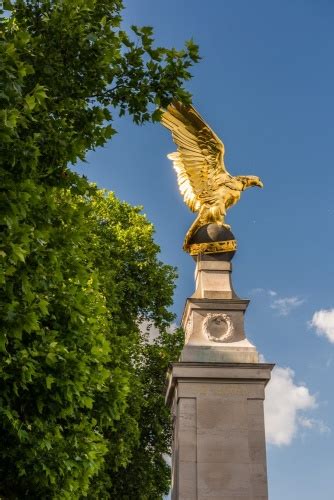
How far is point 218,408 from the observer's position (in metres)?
14.7

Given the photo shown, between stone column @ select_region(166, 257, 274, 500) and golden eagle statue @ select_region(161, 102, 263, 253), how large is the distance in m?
2.99

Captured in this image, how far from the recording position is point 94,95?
10594mm

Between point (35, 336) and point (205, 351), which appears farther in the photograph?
point (205, 351)

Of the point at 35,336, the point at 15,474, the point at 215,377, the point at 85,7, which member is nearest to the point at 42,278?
the point at 35,336

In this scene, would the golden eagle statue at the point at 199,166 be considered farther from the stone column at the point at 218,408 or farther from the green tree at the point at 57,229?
the green tree at the point at 57,229

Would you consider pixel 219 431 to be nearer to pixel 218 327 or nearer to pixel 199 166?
pixel 218 327

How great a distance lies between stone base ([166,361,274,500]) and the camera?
45.9ft

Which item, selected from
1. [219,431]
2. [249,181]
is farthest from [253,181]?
[219,431]

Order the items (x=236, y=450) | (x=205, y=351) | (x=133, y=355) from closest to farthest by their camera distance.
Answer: (x=236, y=450) < (x=205, y=351) < (x=133, y=355)

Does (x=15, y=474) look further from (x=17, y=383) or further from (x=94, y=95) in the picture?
(x=94, y=95)

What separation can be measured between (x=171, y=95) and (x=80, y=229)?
2480mm

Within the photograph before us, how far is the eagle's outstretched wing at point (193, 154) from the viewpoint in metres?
18.0

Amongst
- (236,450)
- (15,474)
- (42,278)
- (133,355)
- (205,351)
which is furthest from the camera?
(133,355)

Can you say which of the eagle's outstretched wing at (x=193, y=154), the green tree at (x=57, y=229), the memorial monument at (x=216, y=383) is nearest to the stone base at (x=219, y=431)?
the memorial monument at (x=216, y=383)
